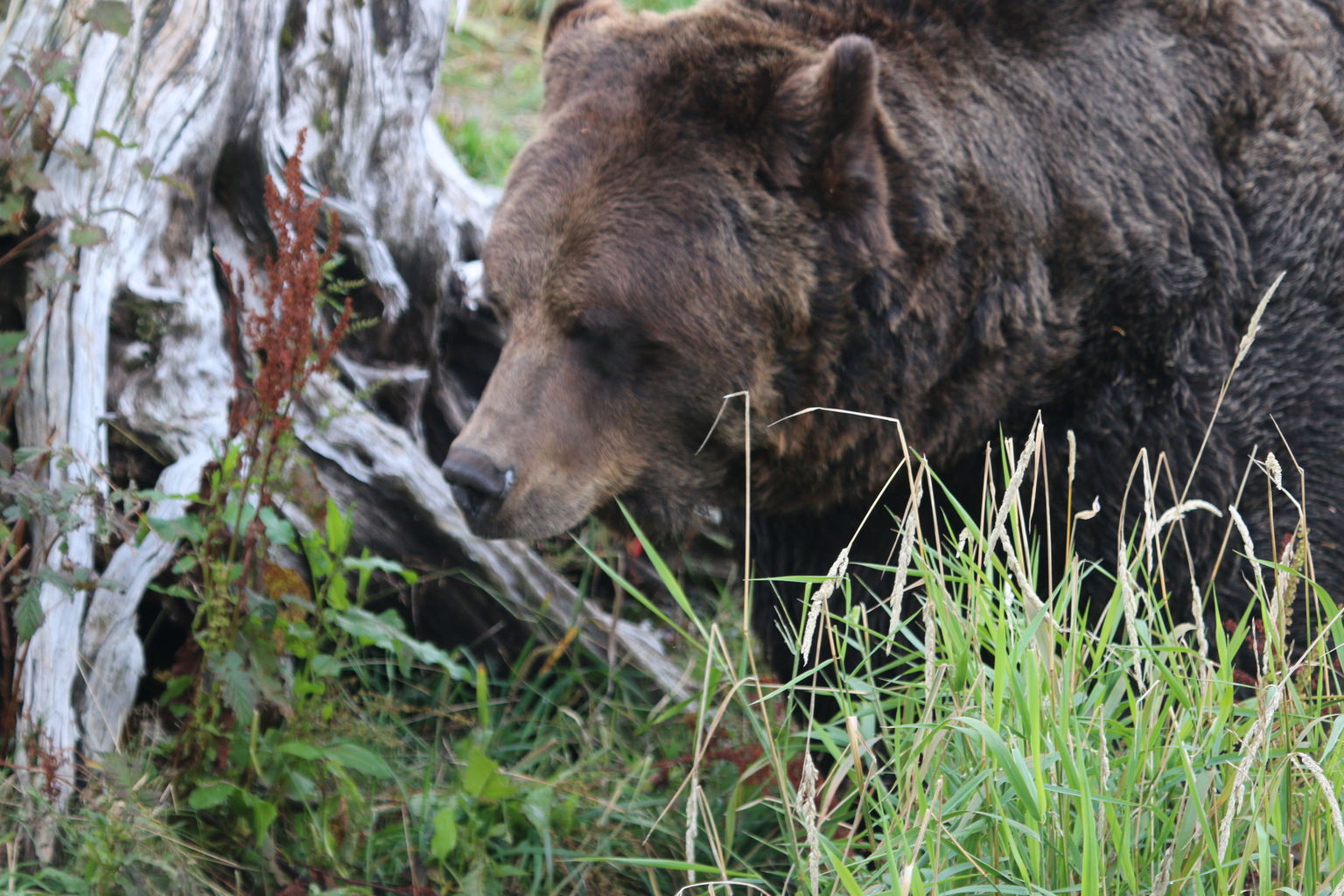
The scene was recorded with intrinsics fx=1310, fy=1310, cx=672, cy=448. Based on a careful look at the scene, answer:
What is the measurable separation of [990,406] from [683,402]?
695 mm

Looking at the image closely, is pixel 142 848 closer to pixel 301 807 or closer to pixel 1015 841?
pixel 301 807

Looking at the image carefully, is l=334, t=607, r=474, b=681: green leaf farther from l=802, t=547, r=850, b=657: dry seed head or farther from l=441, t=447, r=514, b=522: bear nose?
l=802, t=547, r=850, b=657: dry seed head

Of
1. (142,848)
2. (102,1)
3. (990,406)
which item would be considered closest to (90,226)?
(102,1)

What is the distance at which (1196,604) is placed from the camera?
1.92m

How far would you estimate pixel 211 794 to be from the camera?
2.50m

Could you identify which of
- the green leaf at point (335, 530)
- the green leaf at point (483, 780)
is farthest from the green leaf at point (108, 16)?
the green leaf at point (483, 780)

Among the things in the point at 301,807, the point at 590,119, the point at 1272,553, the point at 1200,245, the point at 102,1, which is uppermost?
the point at 102,1

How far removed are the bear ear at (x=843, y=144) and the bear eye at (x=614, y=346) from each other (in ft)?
1.57

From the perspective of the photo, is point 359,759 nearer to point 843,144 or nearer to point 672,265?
point 672,265

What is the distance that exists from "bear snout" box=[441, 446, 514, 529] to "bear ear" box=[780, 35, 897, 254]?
887 mm

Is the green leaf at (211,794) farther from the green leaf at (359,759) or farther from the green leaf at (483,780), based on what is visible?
the green leaf at (483,780)

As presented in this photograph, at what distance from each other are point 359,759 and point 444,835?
0.23 meters

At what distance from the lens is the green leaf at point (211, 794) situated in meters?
2.48

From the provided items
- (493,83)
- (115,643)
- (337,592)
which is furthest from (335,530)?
(493,83)
